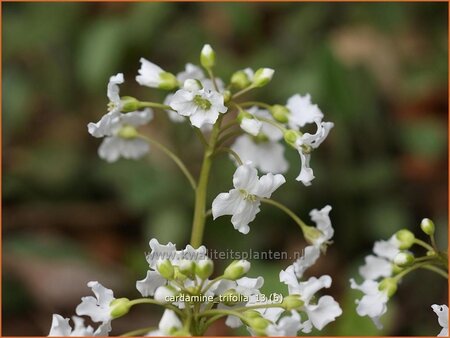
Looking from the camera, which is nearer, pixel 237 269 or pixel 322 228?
Result: pixel 237 269

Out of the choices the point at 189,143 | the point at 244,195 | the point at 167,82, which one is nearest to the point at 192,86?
the point at 167,82

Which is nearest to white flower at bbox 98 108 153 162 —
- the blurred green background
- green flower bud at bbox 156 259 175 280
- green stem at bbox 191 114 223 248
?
green stem at bbox 191 114 223 248

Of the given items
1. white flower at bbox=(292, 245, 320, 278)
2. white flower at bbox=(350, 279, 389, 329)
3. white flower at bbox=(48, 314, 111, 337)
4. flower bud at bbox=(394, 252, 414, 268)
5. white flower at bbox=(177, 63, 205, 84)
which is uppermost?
white flower at bbox=(177, 63, 205, 84)

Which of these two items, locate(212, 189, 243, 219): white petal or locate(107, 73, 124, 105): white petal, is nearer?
locate(212, 189, 243, 219): white petal

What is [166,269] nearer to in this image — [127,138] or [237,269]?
[237,269]

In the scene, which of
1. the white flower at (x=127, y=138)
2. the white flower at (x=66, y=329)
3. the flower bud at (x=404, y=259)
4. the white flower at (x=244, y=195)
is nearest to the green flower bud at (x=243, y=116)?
the white flower at (x=244, y=195)

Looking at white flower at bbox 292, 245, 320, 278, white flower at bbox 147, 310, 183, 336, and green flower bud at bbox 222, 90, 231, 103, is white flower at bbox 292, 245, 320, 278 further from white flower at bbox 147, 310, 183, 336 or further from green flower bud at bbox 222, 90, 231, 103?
white flower at bbox 147, 310, 183, 336

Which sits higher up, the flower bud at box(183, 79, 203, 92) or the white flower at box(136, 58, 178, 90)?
the white flower at box(136, 58, 178, 90)
